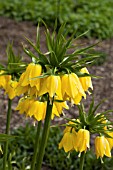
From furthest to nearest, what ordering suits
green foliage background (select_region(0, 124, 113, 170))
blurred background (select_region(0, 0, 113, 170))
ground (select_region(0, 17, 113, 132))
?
ground (select_region(0, 17, 113, 132)) → blurred background (select_region(0, 0, 113, 170)) → green foliage background (select_region(0, 124, 113, 170))

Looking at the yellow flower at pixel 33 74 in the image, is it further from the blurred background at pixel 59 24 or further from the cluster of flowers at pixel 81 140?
the blurred background at pixel 59 24

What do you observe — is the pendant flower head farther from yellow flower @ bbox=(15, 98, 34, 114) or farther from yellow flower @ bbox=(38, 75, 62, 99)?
yellow flower @ bbox=(15, 98, 34, 114)

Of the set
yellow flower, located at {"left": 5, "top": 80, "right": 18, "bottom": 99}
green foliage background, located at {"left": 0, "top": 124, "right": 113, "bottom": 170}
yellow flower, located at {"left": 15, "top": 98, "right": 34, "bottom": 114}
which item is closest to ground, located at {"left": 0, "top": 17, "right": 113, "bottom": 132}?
green foliage background, located at {"left": 0, "top": 124, "right": 113, "bottom": 170}

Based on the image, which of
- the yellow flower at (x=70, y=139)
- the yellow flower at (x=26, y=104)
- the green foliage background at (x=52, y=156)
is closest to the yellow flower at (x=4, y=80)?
the yellow flower at (x=26, y=104)

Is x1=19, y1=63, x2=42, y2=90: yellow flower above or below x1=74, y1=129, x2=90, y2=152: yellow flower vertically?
above

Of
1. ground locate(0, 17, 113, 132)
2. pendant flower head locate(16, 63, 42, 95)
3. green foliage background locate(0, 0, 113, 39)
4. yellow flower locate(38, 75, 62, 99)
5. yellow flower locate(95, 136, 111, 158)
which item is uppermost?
green foliage background locate(0, 0, 113, 39)

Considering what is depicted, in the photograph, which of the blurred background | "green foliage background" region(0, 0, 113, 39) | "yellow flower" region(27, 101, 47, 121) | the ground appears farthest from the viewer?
"green foliage background" region(0, 0, 113, 39)

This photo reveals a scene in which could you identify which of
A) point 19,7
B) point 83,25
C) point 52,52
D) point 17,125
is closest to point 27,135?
point 17,125
